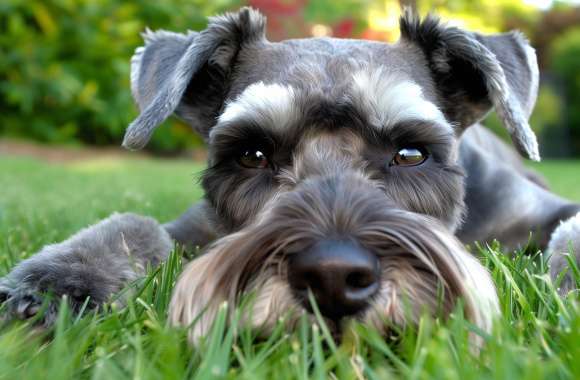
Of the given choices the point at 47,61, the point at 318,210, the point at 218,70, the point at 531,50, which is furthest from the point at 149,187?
the point at 47,61

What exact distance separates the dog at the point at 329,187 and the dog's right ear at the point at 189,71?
0.4 inches

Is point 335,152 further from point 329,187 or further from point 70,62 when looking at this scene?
point 70,62

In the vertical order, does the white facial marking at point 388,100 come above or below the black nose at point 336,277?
above

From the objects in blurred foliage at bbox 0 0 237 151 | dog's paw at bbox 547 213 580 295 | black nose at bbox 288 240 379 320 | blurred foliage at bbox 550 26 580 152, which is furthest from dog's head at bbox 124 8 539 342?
blurred foliage at bbox 550 26 580 152

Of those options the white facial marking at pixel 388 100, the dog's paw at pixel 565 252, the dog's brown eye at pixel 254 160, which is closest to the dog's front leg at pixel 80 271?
the dog's brown eye at pixel 254 160

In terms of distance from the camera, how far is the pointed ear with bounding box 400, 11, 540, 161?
3.28 m

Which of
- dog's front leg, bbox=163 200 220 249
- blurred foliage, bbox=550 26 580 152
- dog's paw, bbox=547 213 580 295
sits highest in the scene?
dog's paw, bbox=547 213 580 295

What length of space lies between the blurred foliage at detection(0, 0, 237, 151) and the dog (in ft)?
44.9

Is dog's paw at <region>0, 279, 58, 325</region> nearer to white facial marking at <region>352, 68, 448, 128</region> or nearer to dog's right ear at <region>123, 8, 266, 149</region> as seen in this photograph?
dog's right ear at <region>123, 8, 266, 149</region>

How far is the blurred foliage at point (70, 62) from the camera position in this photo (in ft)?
52.7

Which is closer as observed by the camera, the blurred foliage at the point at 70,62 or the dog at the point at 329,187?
the dog at the point at 329,187

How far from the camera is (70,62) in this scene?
56.5 ft

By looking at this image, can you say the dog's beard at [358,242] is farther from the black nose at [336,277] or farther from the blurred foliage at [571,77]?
the blurred foliage at [571,77]

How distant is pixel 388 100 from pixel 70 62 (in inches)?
632
